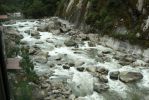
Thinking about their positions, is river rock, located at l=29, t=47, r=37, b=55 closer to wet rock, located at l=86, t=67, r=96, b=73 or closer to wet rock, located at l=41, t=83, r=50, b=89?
wet rock, located at l=86, t=67, r=96, b=73

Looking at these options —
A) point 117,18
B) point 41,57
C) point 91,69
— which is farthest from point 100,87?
point 117,18

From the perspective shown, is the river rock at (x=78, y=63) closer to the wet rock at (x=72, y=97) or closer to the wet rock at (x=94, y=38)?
the wet rock at (x=72, y=97)

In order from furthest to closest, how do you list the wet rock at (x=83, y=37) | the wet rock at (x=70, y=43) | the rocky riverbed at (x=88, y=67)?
1. the wet rock at (x=83, y=37)
2. the wet rock at (x=70, y=43)
3. the rocky riverbed at (x=88, y=67)

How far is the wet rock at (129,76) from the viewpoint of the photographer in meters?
17.4

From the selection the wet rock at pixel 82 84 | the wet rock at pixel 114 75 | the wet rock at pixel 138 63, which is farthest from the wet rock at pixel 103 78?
the wet rock at pixel 138 63

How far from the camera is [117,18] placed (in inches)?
997

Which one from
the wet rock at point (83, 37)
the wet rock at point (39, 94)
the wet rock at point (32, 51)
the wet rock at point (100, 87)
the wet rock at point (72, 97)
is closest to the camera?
the wet rock at point (39, 94)

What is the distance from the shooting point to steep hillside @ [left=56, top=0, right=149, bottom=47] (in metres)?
22.5

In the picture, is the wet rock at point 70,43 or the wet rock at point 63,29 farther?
the wet rock at point 63,29

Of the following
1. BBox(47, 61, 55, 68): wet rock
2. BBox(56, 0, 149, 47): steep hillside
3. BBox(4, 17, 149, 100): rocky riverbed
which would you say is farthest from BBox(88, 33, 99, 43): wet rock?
BBox(47, 61, 55, 68): wet rock

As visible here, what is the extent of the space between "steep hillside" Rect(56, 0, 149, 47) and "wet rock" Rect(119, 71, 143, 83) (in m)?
3.86

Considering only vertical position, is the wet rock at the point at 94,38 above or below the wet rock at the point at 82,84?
above

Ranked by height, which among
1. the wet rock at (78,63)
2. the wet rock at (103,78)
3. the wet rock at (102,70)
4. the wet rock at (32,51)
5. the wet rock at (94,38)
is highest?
the wet rock at (94,38)

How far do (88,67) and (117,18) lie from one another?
7633 mm
